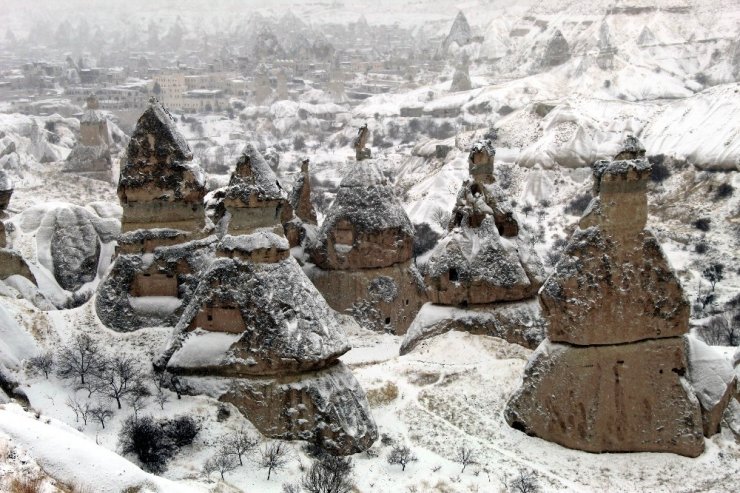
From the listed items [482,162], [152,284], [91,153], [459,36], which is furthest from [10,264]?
[459,36]

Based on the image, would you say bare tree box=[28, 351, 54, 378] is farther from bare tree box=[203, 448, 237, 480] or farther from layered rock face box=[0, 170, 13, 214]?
layered rock face box=[0, 170, 13, 214]

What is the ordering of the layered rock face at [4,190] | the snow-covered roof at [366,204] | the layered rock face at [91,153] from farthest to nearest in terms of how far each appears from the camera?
the layered rock face at [91,153]
the snow-covered roof at [366,204]
the layered rock face at [4,190]

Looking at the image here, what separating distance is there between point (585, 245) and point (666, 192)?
1901 inches

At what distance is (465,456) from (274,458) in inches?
147

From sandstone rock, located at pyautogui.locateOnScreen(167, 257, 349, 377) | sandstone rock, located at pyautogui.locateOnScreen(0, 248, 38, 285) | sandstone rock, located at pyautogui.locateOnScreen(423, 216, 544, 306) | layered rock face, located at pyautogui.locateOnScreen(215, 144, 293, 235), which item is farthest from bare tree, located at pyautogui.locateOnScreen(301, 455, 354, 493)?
sandstone rock, located at pyautogui.locateOnScreen(0, 248, 38, 285)

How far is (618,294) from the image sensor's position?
55.4 feet

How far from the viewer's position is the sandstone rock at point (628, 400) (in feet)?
54.7

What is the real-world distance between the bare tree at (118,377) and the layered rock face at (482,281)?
820 cm

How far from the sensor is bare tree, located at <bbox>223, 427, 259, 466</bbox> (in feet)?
50.6

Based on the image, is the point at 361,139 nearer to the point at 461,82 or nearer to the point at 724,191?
the point at 724,191

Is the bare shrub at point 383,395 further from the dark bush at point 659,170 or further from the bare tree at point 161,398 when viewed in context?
the dark bush at point 659,170

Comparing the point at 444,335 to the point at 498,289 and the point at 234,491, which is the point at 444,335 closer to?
the point at 498,289

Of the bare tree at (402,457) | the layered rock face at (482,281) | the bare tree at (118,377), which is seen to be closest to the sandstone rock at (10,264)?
the bare tree at (118,377)

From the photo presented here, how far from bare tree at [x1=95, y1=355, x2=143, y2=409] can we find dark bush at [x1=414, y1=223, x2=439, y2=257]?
35.5 meters
